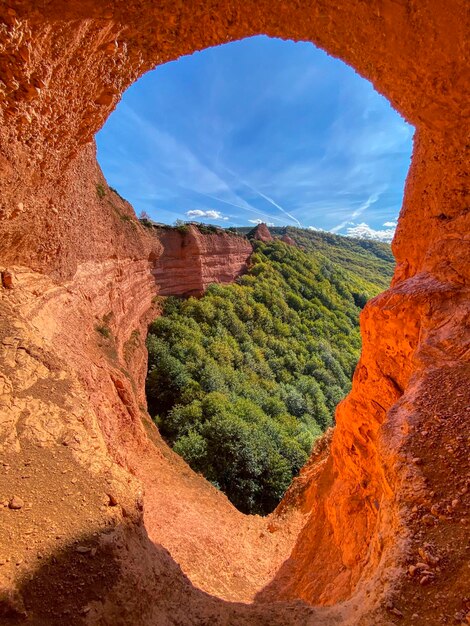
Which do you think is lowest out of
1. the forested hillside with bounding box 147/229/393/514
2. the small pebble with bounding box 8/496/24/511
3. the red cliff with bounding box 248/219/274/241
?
the small pebble with bounding box 8/496/24/511

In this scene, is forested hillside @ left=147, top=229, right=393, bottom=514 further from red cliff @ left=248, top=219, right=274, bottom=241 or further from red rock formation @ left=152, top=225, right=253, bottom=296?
red cliff @ left=248, top=219, right=274, bottom=241

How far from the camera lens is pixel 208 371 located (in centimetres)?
1691

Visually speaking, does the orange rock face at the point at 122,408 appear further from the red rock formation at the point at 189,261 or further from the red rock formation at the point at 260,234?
the red rock formation at the point at 260,234

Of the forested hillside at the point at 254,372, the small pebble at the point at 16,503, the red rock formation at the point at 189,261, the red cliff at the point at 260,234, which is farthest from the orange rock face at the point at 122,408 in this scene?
the red cliff at the point at 260,234

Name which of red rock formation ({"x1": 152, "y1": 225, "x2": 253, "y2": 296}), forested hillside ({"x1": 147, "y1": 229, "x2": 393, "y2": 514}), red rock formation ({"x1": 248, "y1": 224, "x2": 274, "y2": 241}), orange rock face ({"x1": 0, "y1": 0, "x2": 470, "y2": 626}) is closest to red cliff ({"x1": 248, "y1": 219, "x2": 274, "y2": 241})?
red rock formation ({"x1": 248, "y1": 224, "x2": 274, "y2": 241})

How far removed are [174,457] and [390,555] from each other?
10024mm

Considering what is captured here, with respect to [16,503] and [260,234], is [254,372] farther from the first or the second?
[260,234]

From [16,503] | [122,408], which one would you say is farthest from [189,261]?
[16,503]

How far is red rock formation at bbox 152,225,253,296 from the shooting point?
2328cm

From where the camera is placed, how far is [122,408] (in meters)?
9.15

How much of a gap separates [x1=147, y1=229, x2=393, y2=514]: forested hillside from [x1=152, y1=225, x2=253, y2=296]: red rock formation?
1.39 metres

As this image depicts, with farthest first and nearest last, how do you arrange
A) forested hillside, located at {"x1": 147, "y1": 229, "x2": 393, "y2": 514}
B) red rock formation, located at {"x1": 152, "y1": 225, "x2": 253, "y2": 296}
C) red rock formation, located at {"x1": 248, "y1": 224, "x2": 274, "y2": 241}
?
red rock formation, located at {"x1": 248, "y1": 224, "x2": 274, "y2": 241} → red rock formation, located at {"x1": 152, "y1": 225, "x2": 253, "y2": 296} → forested hillside, located at {"x1": 147, "y1": 229, "x2": 393, "y2": 514}

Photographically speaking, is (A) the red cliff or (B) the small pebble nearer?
A: (B) the small pebble

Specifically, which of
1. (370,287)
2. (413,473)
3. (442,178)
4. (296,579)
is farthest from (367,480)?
(370,287)
